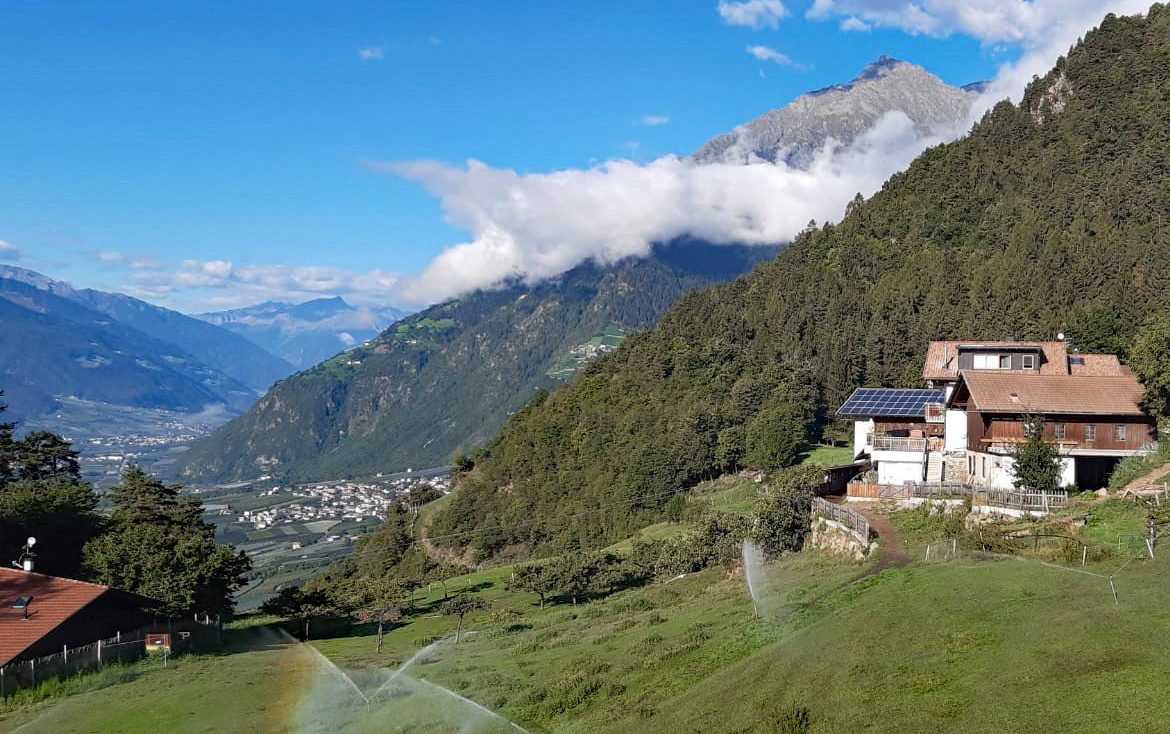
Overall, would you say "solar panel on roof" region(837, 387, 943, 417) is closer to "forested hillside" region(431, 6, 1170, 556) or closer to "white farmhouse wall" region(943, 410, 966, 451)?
"white farmhouse wall" region(943, 410, 966, 451)

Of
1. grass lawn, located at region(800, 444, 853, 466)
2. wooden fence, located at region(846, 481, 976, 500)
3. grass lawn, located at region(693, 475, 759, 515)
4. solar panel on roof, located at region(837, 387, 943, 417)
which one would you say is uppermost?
solar panel on roof, located at region(837, 387, 943, 417)

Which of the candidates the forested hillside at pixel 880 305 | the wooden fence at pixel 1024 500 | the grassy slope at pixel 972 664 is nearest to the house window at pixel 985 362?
the wooden fence at pixel 1024 500

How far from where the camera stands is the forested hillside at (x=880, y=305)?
344ft

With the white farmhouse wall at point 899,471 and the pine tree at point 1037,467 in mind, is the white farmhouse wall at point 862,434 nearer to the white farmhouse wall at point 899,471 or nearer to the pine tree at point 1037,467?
the white farmhouse wall at point 899,471

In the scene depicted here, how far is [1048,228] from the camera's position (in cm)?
12088

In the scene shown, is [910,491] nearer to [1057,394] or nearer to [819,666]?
[1057,394]

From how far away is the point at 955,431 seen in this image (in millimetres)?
53656

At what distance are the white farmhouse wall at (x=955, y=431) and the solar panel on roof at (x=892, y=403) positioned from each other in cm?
616

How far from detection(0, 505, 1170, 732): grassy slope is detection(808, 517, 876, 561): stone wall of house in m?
1.06

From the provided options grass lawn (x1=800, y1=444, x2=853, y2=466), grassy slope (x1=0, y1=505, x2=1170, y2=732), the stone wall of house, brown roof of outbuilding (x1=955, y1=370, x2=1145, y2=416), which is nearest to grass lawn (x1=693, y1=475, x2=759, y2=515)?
grass lawn (x1=800, y1=444, x2=853, y2=466)

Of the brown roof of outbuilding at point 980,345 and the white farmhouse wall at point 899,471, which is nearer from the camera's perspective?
the white farmhouse wall at point 899,471

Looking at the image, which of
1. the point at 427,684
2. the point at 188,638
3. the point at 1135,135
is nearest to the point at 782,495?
the point at 427,684

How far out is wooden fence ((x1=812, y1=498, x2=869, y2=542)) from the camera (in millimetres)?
36991

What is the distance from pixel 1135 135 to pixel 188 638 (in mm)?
140863
